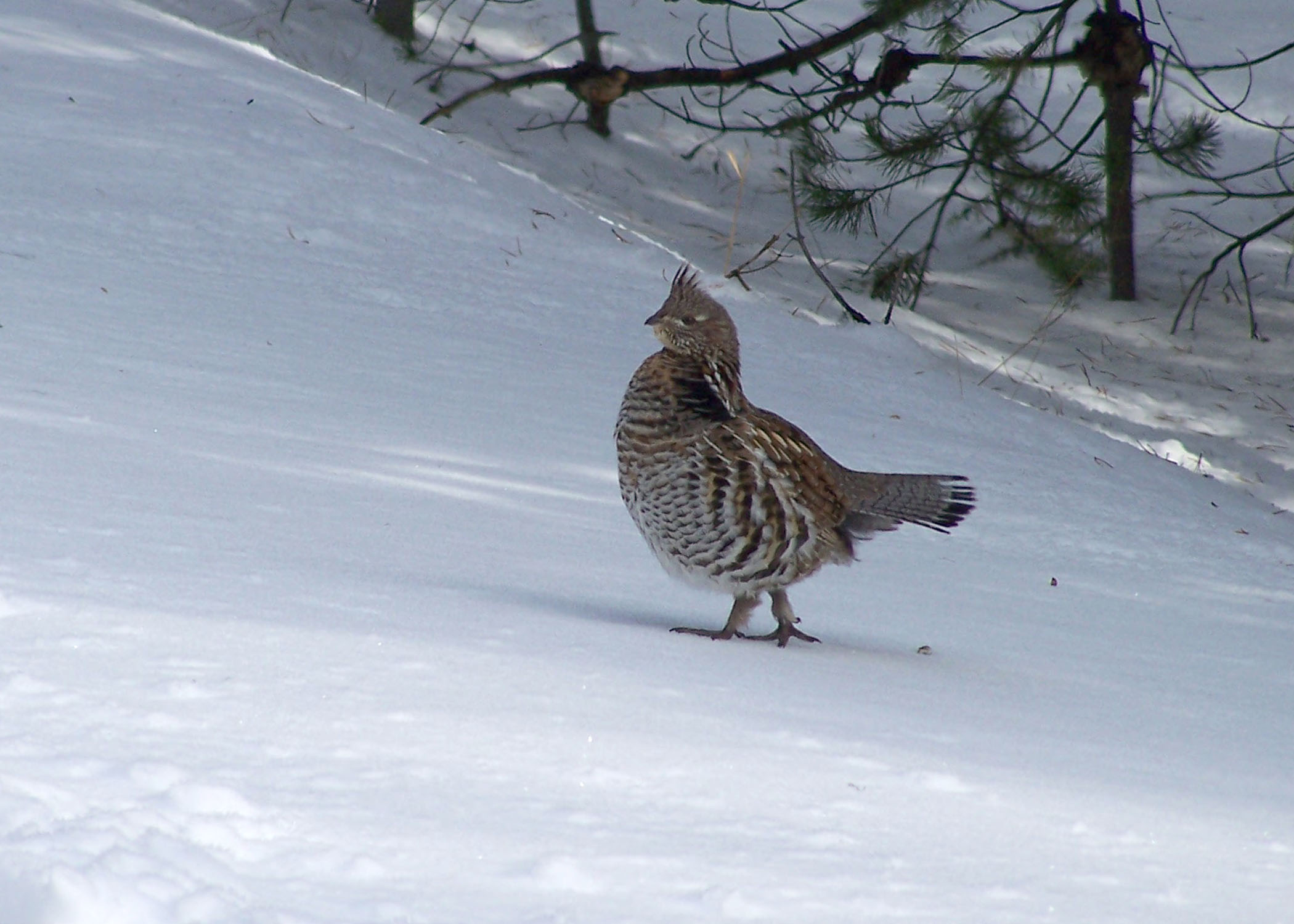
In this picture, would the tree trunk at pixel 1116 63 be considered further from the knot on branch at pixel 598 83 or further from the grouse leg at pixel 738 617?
the grouse leg at pixel 738 617

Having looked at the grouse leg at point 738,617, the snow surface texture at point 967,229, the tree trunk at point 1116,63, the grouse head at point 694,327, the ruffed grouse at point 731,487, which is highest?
the tree trunk at point 1116,63

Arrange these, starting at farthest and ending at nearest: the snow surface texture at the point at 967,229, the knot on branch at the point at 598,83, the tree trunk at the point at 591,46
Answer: the tree trunk at the point at 591,46 < the knot on branch at the point at 598,83 < the snow surface texture at the point at 967,229

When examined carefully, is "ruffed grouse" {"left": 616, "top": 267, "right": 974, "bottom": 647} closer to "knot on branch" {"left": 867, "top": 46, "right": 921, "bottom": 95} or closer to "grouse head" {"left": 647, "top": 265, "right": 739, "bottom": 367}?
"grouse head" {"left": 647, "top": 265, "right": 739, "bottom": 367}

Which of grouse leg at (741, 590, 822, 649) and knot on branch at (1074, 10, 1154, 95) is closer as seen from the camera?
grouse leg at (741, 590, 822, 649)

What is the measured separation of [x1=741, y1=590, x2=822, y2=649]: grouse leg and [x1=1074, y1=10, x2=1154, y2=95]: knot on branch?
24.2 feet

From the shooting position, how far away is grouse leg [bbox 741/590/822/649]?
11.3 feet

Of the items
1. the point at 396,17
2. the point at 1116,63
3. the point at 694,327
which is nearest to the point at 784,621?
the point at 694,327

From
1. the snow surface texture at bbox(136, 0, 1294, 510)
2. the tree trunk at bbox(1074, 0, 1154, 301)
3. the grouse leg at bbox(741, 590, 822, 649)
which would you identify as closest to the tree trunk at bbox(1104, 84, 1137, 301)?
the tree trunk at bbox(1074, 0, 1154, 301)

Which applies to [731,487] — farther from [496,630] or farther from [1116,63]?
[1116,63]

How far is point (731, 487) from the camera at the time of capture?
3303 mm

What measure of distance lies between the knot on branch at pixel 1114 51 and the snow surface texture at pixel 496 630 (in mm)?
3376

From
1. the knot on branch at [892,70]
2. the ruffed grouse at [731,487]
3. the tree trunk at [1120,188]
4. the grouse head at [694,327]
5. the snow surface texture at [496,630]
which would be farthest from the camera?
the knot on branch at [892,70]

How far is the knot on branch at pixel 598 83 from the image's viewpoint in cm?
1132

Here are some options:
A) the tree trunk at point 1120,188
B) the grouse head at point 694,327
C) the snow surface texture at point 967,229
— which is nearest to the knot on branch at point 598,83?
the snow surface texture at point 967,229
